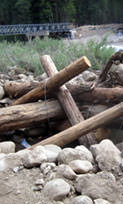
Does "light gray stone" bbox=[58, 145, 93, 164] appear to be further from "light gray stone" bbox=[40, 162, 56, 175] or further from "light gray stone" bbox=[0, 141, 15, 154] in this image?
"light gray stone" bbox=[0, 141, 15, 154]

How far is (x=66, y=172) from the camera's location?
2.65m

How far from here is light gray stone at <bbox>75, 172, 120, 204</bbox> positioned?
229cm

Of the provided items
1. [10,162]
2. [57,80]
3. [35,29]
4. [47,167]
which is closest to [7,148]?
[10,162]

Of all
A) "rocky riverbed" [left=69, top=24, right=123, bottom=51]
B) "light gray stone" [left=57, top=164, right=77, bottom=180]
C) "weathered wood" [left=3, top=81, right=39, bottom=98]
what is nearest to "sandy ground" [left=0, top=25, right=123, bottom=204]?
"light gray stone" [left=57, top=164, right=77, bottom=180]

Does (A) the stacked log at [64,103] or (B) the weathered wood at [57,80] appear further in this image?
(A) the stacked log at [64,103]

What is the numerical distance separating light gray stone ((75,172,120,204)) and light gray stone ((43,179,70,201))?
114 mm

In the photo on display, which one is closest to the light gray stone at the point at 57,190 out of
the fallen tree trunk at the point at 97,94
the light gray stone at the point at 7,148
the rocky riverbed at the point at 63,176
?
the rocky riverbed at the point at 63,176

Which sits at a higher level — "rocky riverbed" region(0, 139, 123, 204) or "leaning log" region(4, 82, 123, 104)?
"leaning log" region(4, 82, 123, 104)

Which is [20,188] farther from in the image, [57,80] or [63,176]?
[57,80]

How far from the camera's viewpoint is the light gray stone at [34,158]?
2.91 m

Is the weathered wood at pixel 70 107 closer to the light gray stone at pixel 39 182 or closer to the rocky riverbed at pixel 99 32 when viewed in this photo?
the light gray stone at pixel 39 182

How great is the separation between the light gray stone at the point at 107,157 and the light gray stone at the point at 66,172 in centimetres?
33

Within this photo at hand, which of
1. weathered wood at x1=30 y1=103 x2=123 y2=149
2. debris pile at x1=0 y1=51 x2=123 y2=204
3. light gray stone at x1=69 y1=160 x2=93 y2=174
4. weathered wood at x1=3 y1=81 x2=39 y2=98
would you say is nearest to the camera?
debris pile at x1=0 y1=51 x2=123 y2=204

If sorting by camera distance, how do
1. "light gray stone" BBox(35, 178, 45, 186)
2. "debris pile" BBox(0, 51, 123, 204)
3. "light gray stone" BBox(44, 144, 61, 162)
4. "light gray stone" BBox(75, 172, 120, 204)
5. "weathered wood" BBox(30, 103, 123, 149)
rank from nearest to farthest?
"light gray stone" BBox(75, 172, 120, 204), "debris pile" BBox(0, 51, 123, 204), "light gray stone" BBox(35, 178, 45, 186), "light gray stone" BBox(44, 144, 61, 162), "weathered wood" BBox(30, 103, 123, 149)
